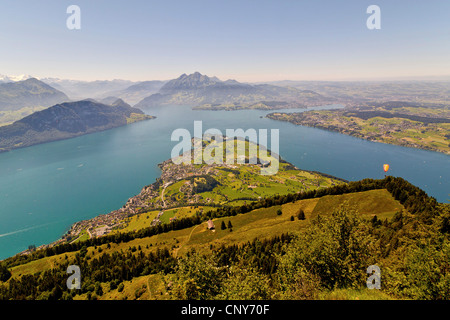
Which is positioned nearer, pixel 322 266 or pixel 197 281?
pixel 197 281

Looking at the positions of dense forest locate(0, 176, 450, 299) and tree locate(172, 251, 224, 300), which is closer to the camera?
tree locate(172, 251, 224, 300)

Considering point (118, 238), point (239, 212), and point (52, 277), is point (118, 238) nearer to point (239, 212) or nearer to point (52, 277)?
point (52, 277)

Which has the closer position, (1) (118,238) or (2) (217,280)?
(2) (217,280)

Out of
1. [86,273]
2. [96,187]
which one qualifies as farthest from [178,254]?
[96,187]

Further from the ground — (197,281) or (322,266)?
(197,281)

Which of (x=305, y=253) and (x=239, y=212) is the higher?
(x=305, y=253)

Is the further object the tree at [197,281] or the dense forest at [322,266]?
the dense forest at [322,266]
